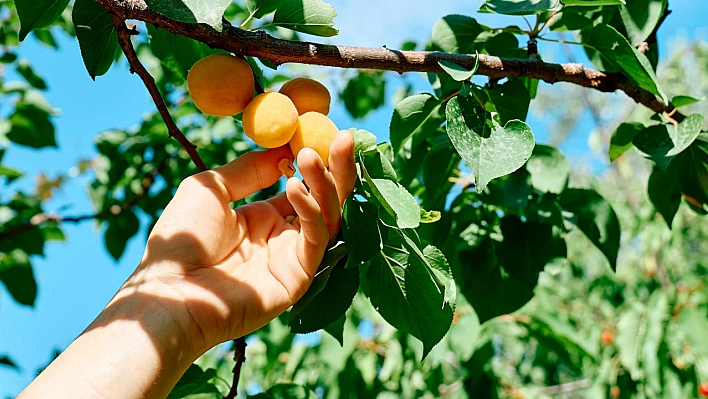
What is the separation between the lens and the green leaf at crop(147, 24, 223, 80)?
1135mm

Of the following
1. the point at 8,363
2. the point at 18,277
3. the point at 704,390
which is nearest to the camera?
the point at 8,363

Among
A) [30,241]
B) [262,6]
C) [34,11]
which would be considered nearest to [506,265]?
[262,6]

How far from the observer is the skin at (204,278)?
0.77 metres

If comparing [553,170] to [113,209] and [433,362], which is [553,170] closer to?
[433,362]

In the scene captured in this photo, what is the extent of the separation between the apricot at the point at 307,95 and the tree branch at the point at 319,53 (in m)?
0.03

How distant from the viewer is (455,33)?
1.21 metres

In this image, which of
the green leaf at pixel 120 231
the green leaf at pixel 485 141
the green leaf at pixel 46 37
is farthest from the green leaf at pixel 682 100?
the green leaf at pixel 46 37

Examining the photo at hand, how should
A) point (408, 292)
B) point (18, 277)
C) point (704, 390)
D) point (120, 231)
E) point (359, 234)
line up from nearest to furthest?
point (359, 234) → point (408, 292) → point (18, 277) → point (120, 231) → point (704, 390)

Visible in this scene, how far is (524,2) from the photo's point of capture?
0.98 metres

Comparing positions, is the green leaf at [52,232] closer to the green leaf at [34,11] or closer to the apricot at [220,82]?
the green leaf at [34,11]

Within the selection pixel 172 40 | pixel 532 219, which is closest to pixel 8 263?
pixel 172 40

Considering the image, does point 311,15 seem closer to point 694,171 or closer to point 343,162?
point 343,162

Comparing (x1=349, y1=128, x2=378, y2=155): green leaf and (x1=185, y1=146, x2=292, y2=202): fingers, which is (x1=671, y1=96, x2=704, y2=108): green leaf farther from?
(x1=185, y1=146, x2=292, y2=202): fingers

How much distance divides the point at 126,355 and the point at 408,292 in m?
0.42
